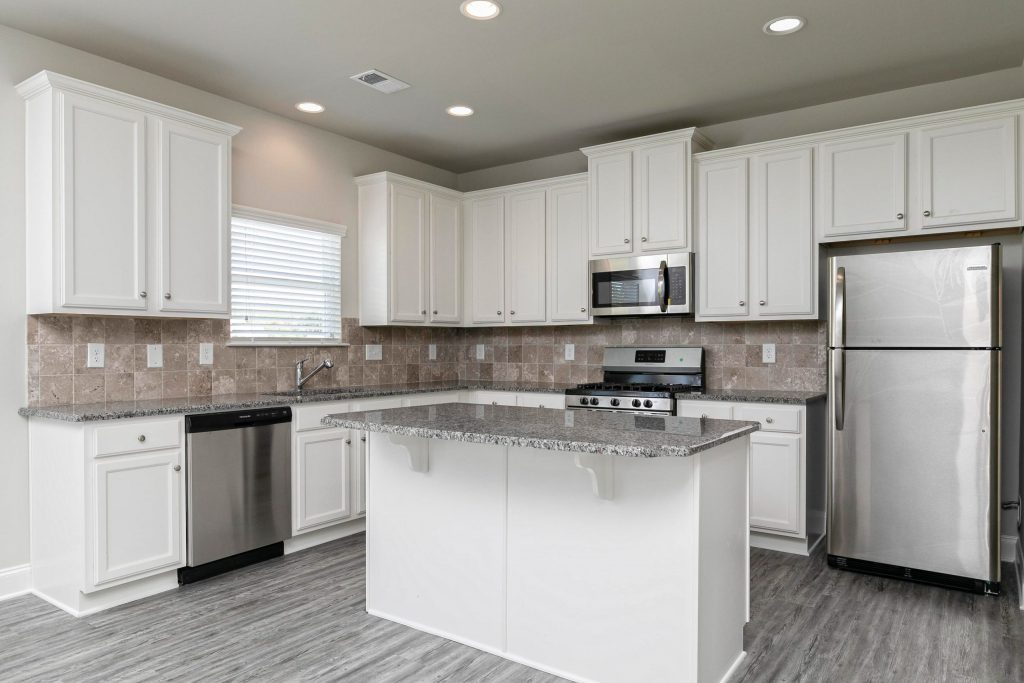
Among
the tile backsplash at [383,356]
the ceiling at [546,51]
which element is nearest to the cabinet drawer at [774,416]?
the tile backsplash at [383,356]

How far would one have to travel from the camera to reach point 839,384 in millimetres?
3514

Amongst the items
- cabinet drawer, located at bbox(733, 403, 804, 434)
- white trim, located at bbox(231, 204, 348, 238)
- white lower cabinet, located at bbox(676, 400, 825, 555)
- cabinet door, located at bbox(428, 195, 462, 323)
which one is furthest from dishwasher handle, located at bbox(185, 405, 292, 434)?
cabinet drawer, located at bbox(733, 403, 804, 434)

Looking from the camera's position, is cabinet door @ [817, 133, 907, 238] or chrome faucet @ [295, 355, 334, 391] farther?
chrome faucet @ [295, 355, 334, 391]

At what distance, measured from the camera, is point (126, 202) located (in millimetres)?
3248

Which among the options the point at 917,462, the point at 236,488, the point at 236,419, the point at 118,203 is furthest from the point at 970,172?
the point at 118,203

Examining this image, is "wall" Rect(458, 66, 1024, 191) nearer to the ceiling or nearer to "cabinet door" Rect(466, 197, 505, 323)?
the ceiling

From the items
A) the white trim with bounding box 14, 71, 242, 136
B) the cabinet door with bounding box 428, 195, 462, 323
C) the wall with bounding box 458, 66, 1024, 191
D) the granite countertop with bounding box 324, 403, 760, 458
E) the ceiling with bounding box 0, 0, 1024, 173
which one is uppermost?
the ceiling with bounding box 0, 0, 1024, 173

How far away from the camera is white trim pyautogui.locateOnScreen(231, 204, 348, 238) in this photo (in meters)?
4.12

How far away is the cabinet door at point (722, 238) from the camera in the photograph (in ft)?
13.7

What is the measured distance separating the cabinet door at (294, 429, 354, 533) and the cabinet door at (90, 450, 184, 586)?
28.2 inches

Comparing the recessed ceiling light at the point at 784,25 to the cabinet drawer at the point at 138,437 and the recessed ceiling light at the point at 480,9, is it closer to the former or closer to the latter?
the recessed ceiling light at the point at 480,9

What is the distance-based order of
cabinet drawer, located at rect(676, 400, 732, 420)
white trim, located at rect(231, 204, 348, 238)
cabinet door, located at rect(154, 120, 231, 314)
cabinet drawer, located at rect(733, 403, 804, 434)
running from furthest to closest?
white trim, located at rect(231, 204, 348, 238) → cabinet drawer, located at rect(676, 400, 732, 420) → cabinet drawer, located at rect(733, 403, 804, 434) → cabinet door, located at rect(154, 120, 231, 314)

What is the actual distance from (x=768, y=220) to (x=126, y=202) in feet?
A: 11.7

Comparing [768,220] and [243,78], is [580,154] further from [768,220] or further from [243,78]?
[243,78]
